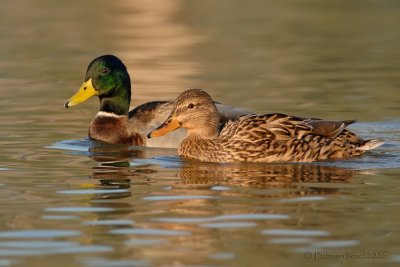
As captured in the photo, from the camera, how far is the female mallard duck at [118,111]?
51.6 feet

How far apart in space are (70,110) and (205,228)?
872 centimetres

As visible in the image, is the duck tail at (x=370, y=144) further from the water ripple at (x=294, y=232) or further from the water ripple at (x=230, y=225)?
the water ripple at (x=294, y=232)

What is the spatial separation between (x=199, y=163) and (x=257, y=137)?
708 millimetres

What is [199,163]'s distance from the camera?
13531 millimetres

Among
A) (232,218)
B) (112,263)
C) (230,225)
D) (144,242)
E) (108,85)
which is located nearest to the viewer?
(112,263)

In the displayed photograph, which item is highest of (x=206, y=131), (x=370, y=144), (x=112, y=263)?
(x=206, y=131)

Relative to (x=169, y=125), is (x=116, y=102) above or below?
above

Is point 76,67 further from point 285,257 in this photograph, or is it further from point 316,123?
point 285,257

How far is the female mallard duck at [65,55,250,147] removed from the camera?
15.7 m

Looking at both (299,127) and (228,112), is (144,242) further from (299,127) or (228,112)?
(228,112)

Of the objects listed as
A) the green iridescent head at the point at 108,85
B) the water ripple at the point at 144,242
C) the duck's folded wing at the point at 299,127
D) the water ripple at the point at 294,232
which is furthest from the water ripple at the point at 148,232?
the green iridescent head at the point at 108,85

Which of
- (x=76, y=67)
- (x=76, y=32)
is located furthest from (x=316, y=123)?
(x=76, y=32)

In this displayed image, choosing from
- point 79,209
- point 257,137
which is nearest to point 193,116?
point 257,137

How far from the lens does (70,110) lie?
1836 cm
